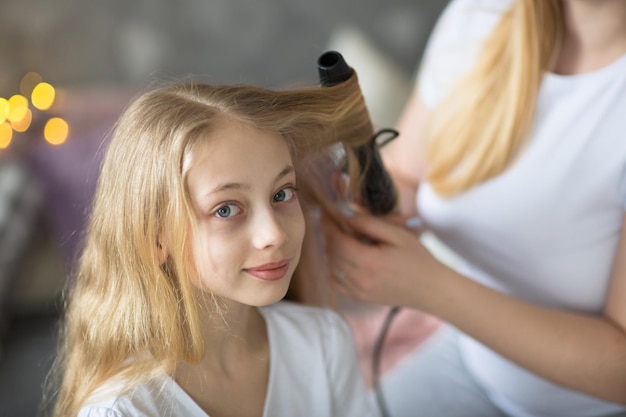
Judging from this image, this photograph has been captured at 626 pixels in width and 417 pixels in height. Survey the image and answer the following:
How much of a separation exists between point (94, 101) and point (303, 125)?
922mm

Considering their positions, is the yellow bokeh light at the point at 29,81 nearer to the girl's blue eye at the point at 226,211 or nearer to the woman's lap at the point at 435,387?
the woman's lap at the point at 435,387

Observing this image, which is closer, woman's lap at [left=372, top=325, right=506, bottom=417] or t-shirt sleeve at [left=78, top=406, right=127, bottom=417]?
t-shirt sleeve at [left=78, top=406, right=127, bottom=417]

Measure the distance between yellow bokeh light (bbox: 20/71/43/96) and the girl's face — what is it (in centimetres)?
108

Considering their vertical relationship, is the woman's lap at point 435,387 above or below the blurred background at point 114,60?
below

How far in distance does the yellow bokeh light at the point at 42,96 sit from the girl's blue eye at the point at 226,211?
3.13 ft

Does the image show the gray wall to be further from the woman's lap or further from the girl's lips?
the girl's lips

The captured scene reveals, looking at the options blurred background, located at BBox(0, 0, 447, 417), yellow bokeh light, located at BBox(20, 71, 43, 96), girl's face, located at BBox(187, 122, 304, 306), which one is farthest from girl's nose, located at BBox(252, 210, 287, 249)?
yellow bokeh light, located at BBox(20, 71, 43, 96)

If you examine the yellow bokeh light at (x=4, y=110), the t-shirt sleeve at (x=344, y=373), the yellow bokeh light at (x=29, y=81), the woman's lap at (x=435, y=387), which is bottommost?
the woman's lap at (x=435, y=387)

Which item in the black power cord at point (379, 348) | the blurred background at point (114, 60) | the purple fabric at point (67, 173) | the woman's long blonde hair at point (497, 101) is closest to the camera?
the woman's long blonde hair at point (497, 101)

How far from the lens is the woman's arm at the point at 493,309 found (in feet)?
2.31

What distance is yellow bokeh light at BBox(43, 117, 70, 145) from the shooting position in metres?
1.32

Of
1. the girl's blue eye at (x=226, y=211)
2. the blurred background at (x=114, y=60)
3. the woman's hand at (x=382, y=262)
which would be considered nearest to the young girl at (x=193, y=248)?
the girl's blue eye at (x=226, y=211)

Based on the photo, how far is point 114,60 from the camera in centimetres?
152

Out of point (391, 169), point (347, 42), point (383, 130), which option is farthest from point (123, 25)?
point (383, 130)
